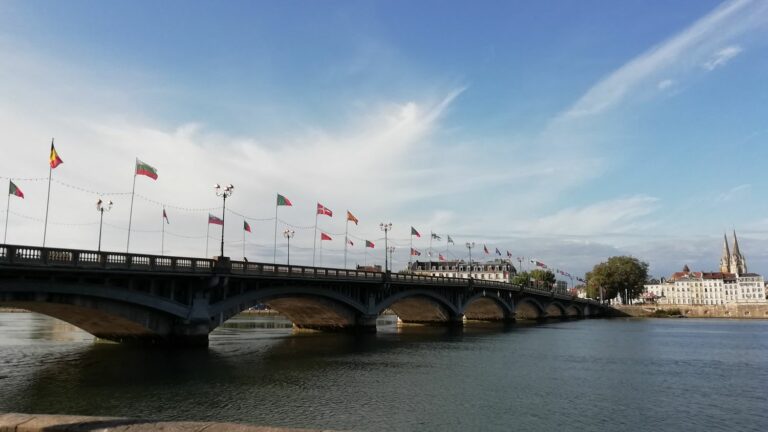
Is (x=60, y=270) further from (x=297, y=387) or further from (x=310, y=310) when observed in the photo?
(x=310, y=310)

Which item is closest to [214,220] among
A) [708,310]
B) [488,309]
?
[488,309]

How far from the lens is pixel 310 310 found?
7362cm

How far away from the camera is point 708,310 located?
183 m

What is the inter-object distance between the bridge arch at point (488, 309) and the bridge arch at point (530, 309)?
5.69 meters

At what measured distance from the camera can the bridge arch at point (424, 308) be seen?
8886 centimetres

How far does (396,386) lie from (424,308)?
224ft

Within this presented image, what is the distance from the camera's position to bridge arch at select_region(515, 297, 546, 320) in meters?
131

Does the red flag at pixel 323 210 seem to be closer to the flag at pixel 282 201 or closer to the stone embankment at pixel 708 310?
the flag at pixel 282 201

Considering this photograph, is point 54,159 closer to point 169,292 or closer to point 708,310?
point 169,292

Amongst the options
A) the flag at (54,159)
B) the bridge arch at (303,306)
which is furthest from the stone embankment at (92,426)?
the bridge arch at (303,306)

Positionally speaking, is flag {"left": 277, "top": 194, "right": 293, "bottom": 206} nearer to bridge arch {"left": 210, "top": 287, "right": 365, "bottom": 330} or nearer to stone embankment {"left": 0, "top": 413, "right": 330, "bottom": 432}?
bridge arch {"left": 210, "top": 287, "right": 365, "bottom": 330}

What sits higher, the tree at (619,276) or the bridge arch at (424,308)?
the tree at (619,276)

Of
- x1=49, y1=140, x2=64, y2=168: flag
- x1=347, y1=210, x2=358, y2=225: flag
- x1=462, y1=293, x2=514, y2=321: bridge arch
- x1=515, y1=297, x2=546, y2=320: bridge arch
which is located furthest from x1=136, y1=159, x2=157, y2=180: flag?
x1=515, y1=297, x2=546, y2=320: bridge arch

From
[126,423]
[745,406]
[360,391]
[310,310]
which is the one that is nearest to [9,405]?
[360,391]
